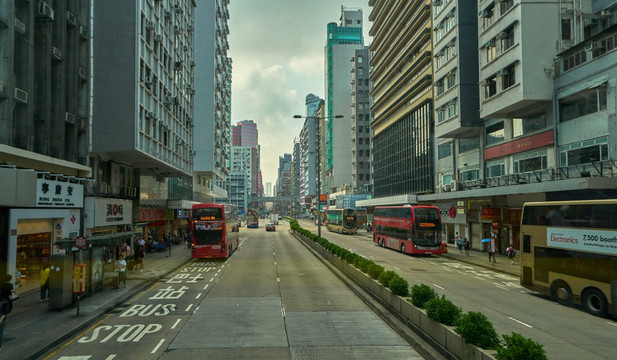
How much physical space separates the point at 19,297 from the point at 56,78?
1203 centimetres

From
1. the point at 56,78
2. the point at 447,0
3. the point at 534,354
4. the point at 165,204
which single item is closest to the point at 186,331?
the point at 534,354

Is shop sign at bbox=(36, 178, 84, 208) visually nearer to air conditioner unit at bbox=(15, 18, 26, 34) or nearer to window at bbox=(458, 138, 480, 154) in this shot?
air conditioner unit at bbox=(15, 18, 26, 34)

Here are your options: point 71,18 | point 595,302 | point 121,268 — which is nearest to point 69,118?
point 71,18

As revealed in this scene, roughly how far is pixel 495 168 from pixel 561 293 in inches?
932

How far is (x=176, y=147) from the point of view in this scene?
43.8 metres

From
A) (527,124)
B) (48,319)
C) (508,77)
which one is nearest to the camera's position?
(48,319)

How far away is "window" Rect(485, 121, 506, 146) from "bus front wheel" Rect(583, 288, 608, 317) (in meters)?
24.2

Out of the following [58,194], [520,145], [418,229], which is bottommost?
[418,229]

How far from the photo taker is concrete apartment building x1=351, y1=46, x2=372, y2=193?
114000 millimetres

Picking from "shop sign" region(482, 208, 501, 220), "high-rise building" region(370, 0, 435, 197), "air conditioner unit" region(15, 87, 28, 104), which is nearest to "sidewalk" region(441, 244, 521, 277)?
"shop sign" region(482, 208, 501, 220)

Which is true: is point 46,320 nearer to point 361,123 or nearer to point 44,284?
point 44,284

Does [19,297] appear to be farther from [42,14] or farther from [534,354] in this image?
[534,354]

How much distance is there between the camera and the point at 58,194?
22.1 m

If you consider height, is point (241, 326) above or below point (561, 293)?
below
